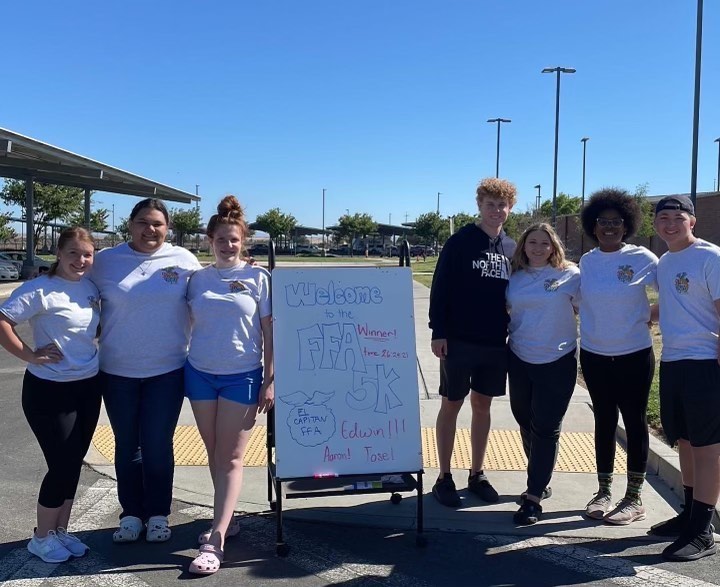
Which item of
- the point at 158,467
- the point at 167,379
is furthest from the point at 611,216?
the point at 158,467

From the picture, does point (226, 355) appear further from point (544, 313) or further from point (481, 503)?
point (481, 503)

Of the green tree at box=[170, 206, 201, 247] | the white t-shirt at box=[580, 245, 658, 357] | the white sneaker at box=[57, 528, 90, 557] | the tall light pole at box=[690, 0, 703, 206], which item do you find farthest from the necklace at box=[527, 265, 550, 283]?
the green tree at box=[170, 206, 201, 247]

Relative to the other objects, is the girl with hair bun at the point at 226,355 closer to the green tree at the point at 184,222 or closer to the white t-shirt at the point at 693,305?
the white t-shirt at the point at 693,305

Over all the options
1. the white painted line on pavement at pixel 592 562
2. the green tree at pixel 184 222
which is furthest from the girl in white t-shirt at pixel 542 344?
the green tree at pixel 184 222

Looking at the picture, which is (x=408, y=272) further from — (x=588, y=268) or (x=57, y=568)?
(x=57, y=568)

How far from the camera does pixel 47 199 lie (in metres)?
40.0

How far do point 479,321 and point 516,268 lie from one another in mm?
438

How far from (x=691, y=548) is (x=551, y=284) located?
1.70 metres

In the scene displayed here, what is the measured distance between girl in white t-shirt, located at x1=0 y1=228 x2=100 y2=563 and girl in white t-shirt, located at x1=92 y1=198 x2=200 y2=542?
12 cm

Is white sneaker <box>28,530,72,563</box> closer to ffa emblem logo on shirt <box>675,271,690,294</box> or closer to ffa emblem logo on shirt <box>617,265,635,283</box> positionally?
ffa emblem logo on shirt <box>617,265,635,283</box>

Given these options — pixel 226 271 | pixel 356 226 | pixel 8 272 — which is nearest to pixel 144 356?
pixel 226 271

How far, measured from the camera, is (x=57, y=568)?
11.4ft

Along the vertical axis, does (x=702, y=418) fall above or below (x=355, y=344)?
below

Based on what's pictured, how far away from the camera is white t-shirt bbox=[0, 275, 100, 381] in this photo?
338 cm
